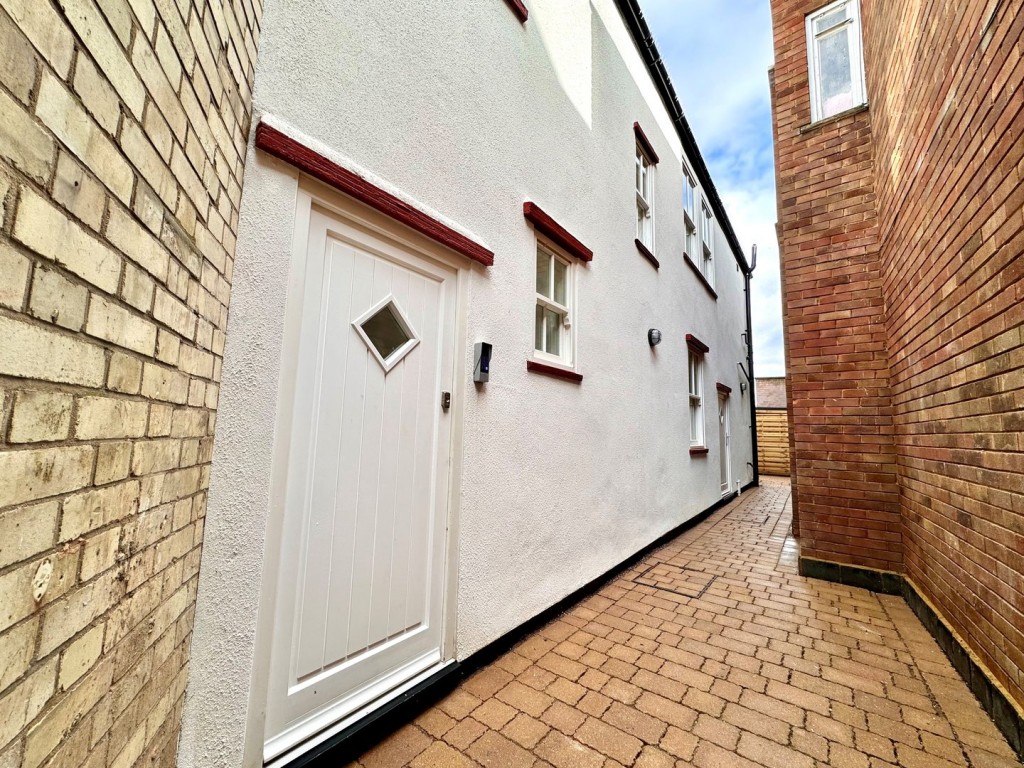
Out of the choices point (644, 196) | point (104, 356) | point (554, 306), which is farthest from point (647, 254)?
point (104, 356)

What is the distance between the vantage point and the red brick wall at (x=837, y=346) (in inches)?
157

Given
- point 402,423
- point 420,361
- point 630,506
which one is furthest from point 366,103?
point 630,506

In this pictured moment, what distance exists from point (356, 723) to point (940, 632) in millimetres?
3540

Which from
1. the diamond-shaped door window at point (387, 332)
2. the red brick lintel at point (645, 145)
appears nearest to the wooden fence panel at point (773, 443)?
the red brick lintel at point (645, 145)

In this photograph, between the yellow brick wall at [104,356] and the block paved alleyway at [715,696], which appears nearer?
the yellow brick wall at [104,356]

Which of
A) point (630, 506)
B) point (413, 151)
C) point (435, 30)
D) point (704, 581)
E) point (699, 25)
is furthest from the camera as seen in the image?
point (699, 25)

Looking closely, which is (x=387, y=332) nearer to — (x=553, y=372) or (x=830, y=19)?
(x=553, y=372)

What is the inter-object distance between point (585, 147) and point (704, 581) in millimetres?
4155

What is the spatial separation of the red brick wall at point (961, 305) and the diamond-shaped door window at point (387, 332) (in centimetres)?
276

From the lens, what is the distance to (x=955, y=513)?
2656mm

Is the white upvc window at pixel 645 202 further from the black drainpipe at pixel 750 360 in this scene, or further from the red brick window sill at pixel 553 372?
the black drainpipe at pixel 750 360

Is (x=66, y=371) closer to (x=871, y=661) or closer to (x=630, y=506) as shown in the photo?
(x=871, y=661)

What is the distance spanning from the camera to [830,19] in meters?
4.88

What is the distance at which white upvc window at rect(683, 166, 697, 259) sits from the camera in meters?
7.29
